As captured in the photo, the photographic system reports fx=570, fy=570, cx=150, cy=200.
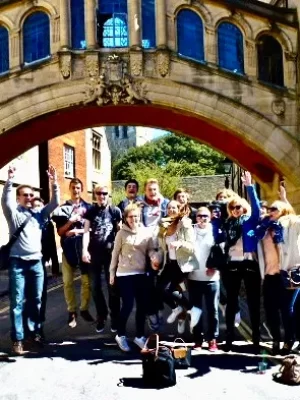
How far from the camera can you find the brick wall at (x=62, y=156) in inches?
1091

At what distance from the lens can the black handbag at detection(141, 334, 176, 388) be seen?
554 centimetres

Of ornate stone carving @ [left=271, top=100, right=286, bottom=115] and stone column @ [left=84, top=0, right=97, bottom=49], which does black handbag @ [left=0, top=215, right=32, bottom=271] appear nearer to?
stone column @ [left=84, top=0, right=97, bottom=49]

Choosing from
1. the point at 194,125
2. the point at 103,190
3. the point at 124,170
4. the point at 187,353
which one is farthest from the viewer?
the point at 124,170

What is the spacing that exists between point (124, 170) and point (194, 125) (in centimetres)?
4477

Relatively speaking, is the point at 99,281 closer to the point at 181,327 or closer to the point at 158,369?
the point at 181,327

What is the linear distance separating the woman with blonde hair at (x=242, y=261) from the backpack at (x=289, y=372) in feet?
3.82

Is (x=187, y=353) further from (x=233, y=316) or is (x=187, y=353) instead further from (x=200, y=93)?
(x=200, y=93)

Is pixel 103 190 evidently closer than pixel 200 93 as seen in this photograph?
Yes

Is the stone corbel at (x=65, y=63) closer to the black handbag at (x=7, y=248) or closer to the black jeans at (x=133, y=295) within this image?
the black handbag at (x=7, y=248)

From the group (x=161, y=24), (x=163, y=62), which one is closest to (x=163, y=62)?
(x=163, y=62)

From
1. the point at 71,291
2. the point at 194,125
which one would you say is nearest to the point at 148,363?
the point at 71,291

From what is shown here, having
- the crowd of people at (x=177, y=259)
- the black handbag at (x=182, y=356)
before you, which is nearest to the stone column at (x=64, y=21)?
the crowd of people at (x=177, y=259)

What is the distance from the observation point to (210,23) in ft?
46.3

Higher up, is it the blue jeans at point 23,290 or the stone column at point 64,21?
the stone column at point 64,21
